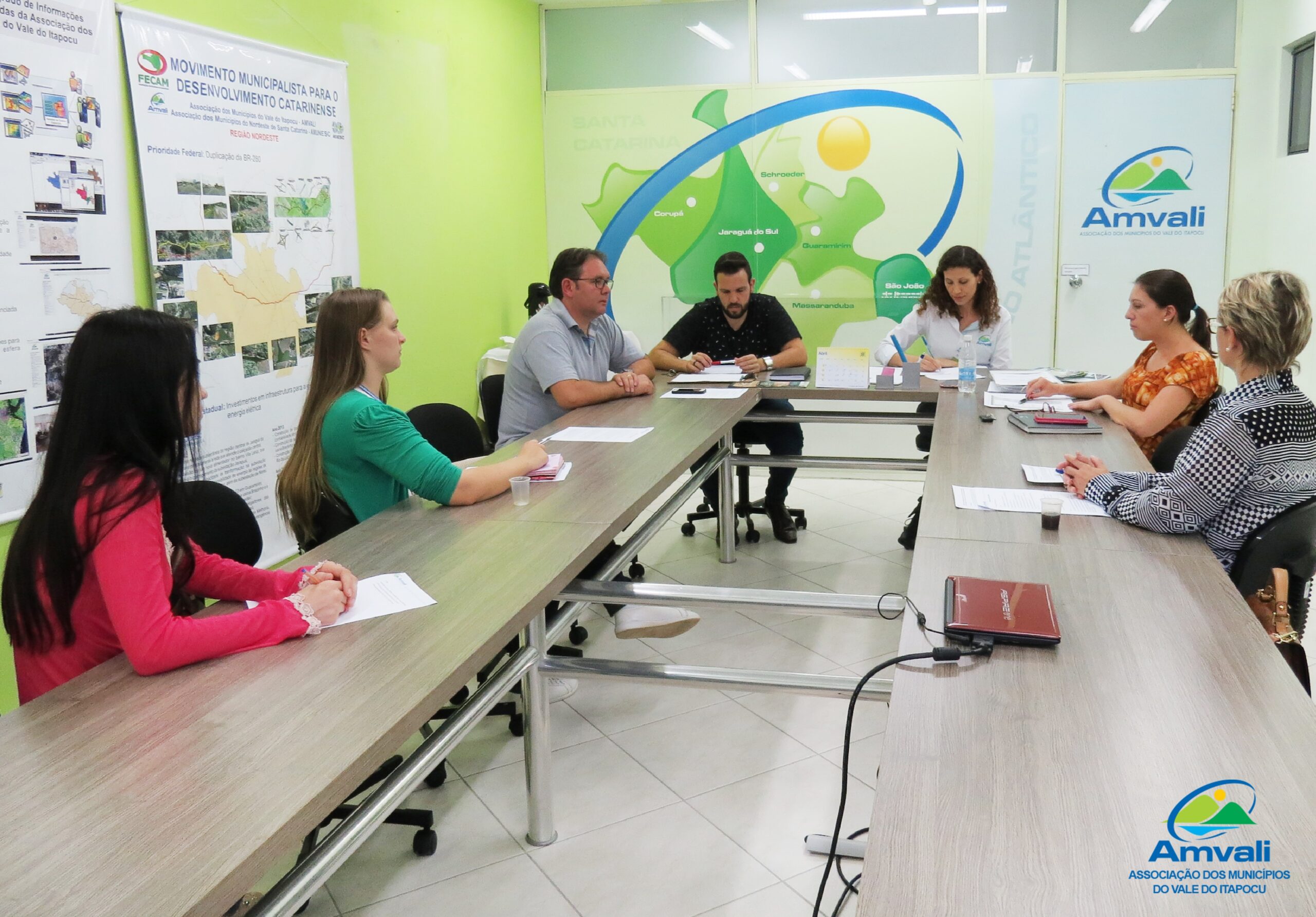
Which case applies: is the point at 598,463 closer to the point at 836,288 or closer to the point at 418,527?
the point at 418,527

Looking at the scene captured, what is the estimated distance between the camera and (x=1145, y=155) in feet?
18.5

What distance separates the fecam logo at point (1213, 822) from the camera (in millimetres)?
1107

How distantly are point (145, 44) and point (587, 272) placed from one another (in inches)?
63.4

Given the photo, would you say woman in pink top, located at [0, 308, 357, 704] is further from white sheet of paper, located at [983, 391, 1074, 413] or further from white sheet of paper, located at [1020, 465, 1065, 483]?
white sheet of paper, located at [983, 391, 1074, 413]

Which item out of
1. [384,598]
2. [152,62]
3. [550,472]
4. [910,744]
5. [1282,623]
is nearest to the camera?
[910,744]

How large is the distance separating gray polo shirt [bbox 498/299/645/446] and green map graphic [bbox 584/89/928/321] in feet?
7.17

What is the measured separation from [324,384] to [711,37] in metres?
4.27

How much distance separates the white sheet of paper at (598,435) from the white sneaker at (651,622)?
833 mm

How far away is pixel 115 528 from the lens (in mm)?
1570

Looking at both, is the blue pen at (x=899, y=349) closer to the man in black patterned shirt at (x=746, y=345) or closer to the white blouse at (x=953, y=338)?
the white blouse at (x=953, y=338)

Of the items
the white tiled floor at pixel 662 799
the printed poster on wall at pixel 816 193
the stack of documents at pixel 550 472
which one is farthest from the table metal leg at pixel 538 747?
the printed poster on wall at pixel 816 193

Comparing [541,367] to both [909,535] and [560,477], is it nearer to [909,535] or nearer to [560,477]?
[560,477]

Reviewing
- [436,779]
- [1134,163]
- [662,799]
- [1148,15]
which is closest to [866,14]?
[1148,15]

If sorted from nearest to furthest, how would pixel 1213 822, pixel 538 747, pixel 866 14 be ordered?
pixel 1213 822 < pixel 538 747 < pixel 866 14
